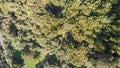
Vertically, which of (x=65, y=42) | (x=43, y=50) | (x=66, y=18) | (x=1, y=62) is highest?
(x=66, y=18)

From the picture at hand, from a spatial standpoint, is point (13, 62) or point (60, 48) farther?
point (13, 62)

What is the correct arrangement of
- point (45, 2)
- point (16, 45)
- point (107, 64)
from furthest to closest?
point (16, 45) → point (45, 2) → point (107, 64)

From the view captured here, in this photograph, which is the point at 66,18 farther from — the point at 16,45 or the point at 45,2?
the point at 16,45

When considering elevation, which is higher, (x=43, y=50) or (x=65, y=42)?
(x=65, y=42)

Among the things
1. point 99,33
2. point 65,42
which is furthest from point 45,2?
point 99,33

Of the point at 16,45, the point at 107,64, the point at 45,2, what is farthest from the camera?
the point at 16,45

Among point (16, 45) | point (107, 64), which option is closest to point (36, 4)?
point (16, 45)

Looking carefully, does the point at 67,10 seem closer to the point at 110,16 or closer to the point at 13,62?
the point at 110,16
